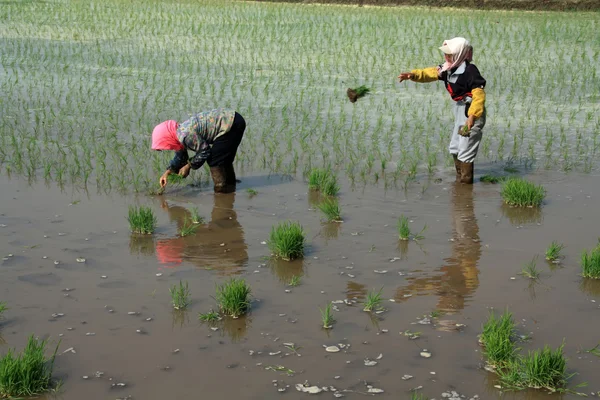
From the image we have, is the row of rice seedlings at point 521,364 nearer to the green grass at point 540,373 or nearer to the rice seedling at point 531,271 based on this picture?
the green grass at point 540,373

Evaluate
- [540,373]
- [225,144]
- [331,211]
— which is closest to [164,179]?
[225,144]

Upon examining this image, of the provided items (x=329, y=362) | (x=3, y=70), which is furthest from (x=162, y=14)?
(x=329, y=362)

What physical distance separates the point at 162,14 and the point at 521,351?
15.2 m

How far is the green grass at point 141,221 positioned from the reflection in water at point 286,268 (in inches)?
35.7

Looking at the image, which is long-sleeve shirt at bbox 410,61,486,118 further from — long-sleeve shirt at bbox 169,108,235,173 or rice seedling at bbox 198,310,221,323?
rice seedling at bbox 198,310,221,323

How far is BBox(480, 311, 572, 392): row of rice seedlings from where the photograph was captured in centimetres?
323

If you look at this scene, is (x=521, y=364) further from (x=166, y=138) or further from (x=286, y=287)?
(x=166, y=138)

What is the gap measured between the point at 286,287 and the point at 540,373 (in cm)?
151

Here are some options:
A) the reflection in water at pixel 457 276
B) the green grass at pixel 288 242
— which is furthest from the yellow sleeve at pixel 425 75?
the green grass at pixel 288 242

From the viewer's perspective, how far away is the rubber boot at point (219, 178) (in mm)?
6031

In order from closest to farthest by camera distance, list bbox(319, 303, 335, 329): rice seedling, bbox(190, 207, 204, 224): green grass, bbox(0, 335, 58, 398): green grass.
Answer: bbox(0, 335, 58, 398): green grass, bbox(319, 303, 335, 329): rice seedling, bbox(190, 207, 204, 224): green grass

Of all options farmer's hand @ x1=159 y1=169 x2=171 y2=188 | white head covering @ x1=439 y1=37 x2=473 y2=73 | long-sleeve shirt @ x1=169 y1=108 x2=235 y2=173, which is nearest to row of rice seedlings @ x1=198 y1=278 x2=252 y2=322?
farmer's hand @ x1=159 y1=169 x2=171 y2=188

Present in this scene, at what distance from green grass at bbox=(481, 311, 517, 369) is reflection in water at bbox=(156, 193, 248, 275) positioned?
1.54 meters

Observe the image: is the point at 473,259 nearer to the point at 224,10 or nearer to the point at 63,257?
the point at 63,257
